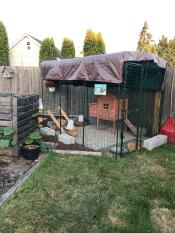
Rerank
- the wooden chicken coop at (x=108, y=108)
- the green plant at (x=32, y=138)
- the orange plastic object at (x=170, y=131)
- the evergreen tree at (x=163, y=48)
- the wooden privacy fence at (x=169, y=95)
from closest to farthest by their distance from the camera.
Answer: the green plant at (x=32, y=138), the orange plastic object at (x=170, y=131), the wooden chicken coop at (x=108, y=108), the wooden privacy fence at (x=169, y=95), the evergreen tree at (x=163, y=48)

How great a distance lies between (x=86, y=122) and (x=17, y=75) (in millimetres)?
3793

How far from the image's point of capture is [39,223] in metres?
2.84

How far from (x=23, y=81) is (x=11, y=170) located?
19.9 feet

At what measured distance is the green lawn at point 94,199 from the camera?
9.30 ft

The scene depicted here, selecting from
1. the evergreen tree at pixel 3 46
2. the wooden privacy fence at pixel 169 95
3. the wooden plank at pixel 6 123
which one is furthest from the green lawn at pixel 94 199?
the evergreen tree at pixel 3 46

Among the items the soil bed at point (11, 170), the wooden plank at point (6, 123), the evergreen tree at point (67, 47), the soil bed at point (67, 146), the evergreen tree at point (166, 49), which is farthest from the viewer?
the evergreen tree at point (166, 49)

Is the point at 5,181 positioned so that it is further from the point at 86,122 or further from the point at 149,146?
the point at 86,122

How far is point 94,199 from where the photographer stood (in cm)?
342

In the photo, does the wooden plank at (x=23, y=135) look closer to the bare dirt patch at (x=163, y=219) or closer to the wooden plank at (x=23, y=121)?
the wooden plank at (x=23, y=121)

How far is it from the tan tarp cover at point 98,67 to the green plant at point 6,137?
201 cm

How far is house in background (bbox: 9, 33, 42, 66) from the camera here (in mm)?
27047

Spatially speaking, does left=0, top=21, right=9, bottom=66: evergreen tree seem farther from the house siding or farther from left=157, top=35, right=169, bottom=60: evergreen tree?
left=157, top=35, right=169, bottom=60: evergreen tree

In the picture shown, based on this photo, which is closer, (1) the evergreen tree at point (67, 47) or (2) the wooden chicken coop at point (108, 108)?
(2) the wooden chicken coop at point (108, 108)

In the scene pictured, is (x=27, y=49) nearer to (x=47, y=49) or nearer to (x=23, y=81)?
(x=47, y=49)
